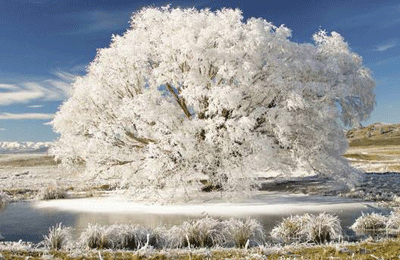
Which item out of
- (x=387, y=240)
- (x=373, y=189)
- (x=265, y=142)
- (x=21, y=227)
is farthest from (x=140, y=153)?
(x=387, y=240)

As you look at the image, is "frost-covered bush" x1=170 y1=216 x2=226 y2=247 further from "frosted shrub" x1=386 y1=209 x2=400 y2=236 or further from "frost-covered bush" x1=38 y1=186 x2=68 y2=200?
"frost-covered bush" x1=38 y1=186 x2=68 y2=200

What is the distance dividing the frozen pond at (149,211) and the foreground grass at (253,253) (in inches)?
132

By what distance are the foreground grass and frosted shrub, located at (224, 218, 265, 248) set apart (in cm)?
146

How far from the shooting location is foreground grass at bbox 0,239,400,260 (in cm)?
969

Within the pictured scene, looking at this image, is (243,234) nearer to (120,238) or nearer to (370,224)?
(120,238)

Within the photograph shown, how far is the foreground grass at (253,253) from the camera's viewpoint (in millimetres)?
9688

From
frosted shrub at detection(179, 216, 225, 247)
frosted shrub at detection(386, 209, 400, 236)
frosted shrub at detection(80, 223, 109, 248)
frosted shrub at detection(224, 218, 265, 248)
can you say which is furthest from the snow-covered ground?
frosted shrub at detection(80, 223, 109, 248)

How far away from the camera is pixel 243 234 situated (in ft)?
40.3

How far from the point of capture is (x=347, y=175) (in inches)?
950

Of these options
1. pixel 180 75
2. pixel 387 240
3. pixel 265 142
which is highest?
pixel 180 75

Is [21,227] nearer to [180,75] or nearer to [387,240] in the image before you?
[180,75]

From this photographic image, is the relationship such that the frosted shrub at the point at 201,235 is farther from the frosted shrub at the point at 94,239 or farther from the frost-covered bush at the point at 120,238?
the frosted shrub at the point at 94,239

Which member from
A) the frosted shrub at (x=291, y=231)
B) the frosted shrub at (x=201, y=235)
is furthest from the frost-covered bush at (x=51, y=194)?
the frosted shrub at (x=291, y=231)

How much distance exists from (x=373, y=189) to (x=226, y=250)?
16.9 m
